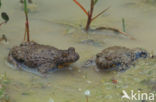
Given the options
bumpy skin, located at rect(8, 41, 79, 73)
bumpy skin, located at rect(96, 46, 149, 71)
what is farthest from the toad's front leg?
bumpy skin, located at rect(96, 46, 149, 71)

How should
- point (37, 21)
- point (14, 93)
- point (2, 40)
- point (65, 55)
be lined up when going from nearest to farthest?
point (14, 93) → point (65, 55) → point (2, 40) → point (37, 21)

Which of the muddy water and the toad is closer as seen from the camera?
the muddy water

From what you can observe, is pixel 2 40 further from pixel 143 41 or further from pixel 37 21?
pixel 143 41

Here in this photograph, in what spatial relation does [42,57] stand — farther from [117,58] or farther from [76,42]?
[117,58]

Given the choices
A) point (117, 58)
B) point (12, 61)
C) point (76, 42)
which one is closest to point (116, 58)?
point (117, 58)

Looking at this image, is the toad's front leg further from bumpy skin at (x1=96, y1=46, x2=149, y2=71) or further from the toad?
bumpy skin at (x1=96, y1=46, x2=149, y2=71)

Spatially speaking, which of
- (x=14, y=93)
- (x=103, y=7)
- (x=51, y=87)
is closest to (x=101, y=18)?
(x=103, y=7)
